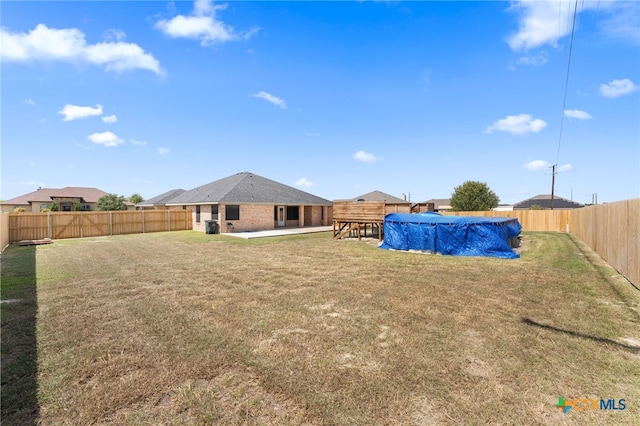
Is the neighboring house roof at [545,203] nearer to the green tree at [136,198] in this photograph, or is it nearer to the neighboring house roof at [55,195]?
the neighboring house roof at [55,195]

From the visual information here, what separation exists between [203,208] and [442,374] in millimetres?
23594

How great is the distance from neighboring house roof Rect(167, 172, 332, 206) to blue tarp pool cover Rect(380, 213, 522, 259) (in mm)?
12778

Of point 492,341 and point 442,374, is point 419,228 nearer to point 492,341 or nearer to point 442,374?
point 492,341

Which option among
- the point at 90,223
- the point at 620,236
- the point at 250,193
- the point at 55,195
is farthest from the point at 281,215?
the point at 55,195

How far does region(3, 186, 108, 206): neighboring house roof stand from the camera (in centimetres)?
4369

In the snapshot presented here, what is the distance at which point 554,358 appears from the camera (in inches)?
169

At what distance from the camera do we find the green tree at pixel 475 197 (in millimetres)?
39906

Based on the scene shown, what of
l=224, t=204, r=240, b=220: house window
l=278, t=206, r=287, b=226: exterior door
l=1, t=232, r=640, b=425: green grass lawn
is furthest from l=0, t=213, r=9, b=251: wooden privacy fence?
l=278, t=206, r=287, b=226: exterior door

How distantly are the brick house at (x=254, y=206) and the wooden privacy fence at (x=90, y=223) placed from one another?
6.51 feet

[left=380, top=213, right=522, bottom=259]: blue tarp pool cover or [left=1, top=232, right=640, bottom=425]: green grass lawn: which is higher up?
[left=380, top=213, right=522, bottom=259]: blue tarp pool cover

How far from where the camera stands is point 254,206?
24.6 m

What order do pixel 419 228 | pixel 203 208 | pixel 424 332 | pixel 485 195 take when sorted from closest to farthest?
pixel 424 332 < pixel 419 228 < pixel 203 208 < pixel 485 195

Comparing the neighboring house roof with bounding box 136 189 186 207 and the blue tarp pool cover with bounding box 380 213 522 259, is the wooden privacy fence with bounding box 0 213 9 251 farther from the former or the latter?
the neighboring house roof with bounding box 136 189 186 207

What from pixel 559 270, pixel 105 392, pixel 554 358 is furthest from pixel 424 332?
pixel 559 270
